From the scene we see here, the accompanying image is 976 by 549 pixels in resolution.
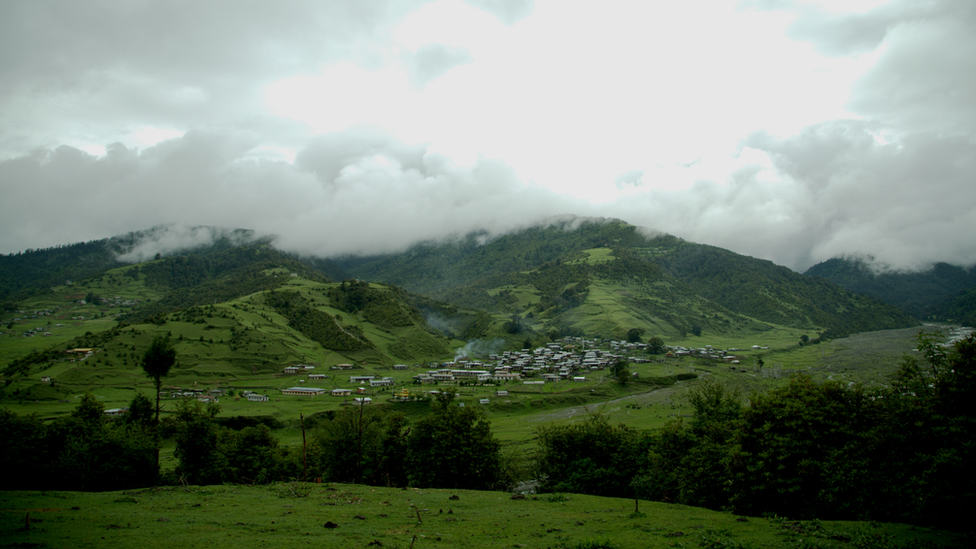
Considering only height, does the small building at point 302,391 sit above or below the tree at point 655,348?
below


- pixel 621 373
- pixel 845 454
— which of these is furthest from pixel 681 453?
pixel 621 373

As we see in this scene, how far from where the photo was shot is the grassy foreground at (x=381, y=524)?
22.6 metres

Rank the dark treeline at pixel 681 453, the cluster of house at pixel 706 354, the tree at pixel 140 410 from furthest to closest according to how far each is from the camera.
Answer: the cluster of house at pixel 706 354
the tree at pixel 140 410
the dark treeline at pixel 681 453

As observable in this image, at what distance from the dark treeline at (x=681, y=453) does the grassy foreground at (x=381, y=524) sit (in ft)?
13.0

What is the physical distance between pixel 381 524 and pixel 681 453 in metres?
30.2

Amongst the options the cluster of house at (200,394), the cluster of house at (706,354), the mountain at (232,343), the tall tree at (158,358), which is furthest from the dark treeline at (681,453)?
the cluster of house at (706,354)

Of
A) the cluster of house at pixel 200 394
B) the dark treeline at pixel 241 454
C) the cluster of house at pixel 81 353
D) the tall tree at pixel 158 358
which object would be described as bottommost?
the cluster of house at pixel 200 394

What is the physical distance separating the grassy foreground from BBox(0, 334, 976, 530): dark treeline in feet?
13.0

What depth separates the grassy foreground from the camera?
22594 mm

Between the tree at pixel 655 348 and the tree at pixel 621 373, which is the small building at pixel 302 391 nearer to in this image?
the tree at pixel 621 373

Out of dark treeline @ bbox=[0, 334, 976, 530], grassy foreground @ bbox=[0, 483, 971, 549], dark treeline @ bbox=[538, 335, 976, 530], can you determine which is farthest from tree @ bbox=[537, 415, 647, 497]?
grassy foreground @ bbox=[0, 483, 971, 549]

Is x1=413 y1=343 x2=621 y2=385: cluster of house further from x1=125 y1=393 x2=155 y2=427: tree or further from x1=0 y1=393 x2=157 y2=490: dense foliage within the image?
x1=0 y1=393 x2=157 y2=490: dense foliage

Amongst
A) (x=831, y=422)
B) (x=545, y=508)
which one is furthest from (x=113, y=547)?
(x=831, y=422)

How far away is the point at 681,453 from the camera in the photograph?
44000 millimetres
